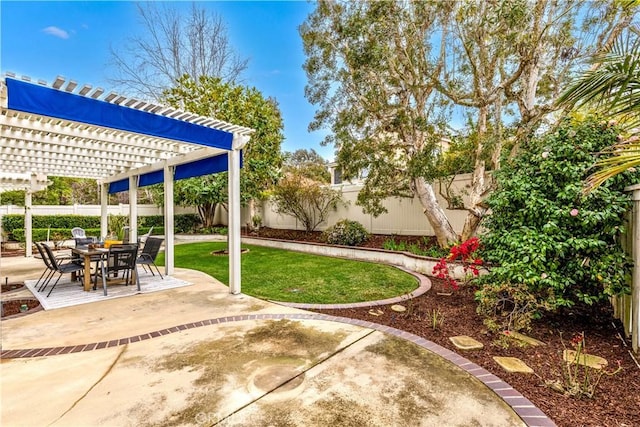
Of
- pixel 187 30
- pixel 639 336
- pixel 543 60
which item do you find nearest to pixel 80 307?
pixel 639 336

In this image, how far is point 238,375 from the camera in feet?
9.99

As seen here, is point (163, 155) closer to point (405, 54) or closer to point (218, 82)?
point (218, 82)

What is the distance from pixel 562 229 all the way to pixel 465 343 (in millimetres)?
2029

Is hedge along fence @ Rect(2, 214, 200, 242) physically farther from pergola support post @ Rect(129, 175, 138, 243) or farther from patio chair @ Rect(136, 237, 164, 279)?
patio chair @ Rect(136, 237, 164, 279)

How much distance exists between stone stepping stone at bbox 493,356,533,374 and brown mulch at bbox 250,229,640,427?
6cm

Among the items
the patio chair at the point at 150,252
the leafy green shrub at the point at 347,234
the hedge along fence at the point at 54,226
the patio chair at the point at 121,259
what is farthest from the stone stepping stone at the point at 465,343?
the hedge along fence at the point at 54,226

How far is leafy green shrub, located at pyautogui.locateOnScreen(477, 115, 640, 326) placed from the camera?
3.85 meters

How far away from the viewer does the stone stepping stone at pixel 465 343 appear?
3.73 metres

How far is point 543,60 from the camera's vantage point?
7.13 meters

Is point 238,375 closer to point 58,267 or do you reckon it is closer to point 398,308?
point 398,308

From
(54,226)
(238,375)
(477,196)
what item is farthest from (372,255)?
(54,226)

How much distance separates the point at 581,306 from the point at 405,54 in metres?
6.24

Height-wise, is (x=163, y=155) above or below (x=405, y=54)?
below

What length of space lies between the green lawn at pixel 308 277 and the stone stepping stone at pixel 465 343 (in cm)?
186
